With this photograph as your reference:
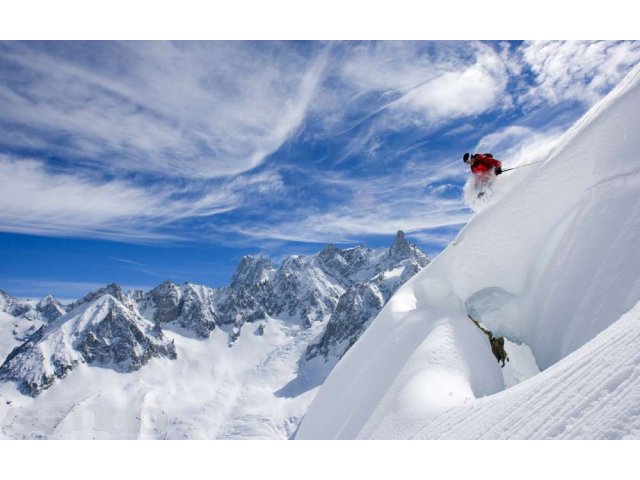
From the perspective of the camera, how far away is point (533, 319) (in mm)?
10055

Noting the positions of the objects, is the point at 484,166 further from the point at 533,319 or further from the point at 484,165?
the point at 533,319

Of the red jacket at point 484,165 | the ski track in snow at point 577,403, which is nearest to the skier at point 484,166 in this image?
the red jacket at point 484,165

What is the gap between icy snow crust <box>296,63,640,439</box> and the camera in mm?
4848

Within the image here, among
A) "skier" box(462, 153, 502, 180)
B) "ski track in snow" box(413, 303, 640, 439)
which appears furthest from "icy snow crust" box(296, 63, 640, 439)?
"skier" box(462, 153, 502, 180)

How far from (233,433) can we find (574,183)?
20666 cm

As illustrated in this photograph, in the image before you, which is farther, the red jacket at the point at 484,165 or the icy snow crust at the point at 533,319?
the red jacket at the point at 484,165

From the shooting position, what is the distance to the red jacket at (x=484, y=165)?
1360 cm

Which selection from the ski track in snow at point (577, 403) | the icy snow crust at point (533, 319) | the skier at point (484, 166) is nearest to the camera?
the ski track in snow at point (577, 403)

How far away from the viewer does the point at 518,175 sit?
12633 millimetres

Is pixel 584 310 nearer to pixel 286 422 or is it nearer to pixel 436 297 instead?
pixel 436 297

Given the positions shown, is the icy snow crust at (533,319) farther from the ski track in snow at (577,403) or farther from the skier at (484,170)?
the skier at (484,170)


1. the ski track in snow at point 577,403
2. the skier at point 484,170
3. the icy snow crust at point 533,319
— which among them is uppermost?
the skier at point 484,170

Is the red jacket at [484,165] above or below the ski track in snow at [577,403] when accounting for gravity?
above

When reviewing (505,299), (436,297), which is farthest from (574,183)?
(436,297)
